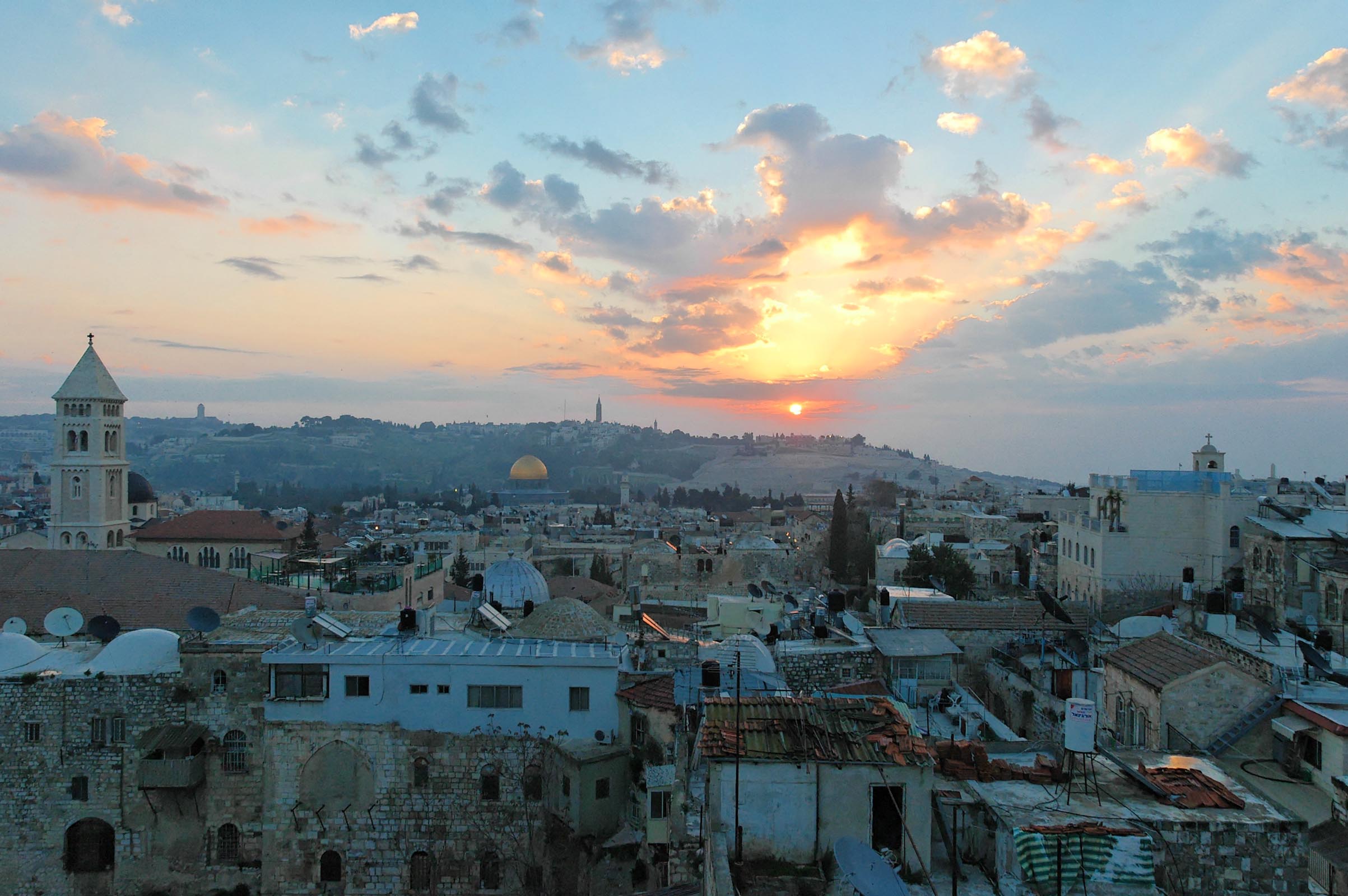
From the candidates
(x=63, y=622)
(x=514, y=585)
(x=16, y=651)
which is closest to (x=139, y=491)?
(x=514, y=585)

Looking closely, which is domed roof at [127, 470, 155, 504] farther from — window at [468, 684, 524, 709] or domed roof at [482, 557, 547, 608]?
window at [468, 684, 524, 709]

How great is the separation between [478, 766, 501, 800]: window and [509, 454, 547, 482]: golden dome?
418 ft

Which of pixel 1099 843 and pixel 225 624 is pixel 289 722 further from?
pixel 1099 843

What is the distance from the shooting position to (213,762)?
45.1ft

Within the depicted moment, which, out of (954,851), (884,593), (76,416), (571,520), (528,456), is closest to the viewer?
(954,851)

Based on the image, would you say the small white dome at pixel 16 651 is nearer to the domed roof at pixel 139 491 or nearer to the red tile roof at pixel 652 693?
the red tile roof at pixel 652 693

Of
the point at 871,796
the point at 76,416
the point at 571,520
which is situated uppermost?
the point at 76,416

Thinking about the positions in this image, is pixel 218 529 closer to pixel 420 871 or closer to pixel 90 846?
pixel 90 846

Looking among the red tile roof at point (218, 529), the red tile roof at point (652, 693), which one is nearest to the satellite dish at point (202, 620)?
the red tile roof at point (652, 693)

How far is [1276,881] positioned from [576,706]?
895 cm

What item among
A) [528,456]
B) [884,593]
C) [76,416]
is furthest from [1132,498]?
[528,456]

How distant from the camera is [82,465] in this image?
3706cm

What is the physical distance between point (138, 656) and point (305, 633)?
118 inches

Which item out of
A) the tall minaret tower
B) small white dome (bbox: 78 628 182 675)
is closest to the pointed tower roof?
the tall minaret tower
